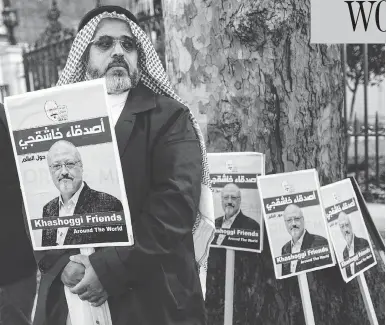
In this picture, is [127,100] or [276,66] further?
[276,66]

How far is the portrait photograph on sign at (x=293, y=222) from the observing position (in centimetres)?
274

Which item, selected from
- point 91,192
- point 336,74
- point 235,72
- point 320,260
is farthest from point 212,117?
point 91,192

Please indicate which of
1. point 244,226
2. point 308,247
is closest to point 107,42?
point 244,226

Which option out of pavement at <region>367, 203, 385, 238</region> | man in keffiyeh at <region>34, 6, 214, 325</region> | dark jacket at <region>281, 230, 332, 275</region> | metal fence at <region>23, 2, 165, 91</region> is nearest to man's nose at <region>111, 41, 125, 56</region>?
man in keffiyeh at <region>34, 6, 214, 325</region>

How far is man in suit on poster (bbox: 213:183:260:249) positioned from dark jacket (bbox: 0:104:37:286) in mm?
1025

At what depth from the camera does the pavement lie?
6.20 meters

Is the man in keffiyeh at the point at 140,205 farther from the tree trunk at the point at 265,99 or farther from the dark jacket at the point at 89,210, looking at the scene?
the tree trunk at the point at 265,99

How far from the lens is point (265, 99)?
304 cm

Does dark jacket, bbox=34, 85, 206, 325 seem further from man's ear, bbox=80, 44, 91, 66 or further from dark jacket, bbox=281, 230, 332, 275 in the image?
dark jacket, bbox=281, 230, 332, 275

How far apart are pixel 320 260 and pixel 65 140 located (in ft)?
5.22

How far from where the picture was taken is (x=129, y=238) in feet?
5.74

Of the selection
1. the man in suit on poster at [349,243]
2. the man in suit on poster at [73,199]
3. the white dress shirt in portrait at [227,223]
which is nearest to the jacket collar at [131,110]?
the man in suit on poster at [73,199]

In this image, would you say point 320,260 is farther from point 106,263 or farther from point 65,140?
point 65,140

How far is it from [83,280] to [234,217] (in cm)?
124
